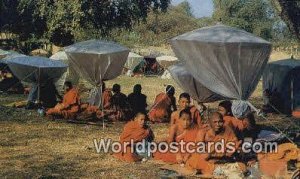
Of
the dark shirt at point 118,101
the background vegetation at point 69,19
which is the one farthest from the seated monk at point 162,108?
the background vegetation at point 69,19

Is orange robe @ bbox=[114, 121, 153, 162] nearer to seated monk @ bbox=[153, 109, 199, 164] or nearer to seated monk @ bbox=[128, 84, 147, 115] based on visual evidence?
seated monk @ bbox=[153, 109, 199, 164]

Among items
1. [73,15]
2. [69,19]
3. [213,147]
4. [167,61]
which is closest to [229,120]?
[213,147]

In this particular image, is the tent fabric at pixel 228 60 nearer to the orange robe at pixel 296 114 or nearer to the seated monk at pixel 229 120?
Result: the seated monk at pixel 229 120

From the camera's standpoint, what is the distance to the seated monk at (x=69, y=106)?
13969mm

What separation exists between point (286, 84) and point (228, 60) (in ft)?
31.7

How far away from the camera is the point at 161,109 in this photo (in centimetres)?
1480

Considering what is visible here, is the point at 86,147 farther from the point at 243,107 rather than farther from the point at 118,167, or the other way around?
the point at 243,107

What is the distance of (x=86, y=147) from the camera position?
430 inches

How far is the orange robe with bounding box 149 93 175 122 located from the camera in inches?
580

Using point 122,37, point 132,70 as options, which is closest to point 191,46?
point 132,70

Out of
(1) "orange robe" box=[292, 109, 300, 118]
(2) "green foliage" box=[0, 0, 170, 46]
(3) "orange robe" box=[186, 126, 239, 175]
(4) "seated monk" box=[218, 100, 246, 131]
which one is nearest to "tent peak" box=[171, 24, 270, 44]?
(4) "seated monk" box=[218, 100, 246, 131]

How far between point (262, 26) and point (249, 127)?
52.7 m

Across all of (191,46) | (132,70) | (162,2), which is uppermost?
(162,2)

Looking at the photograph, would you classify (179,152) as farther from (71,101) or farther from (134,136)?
(71,101)
